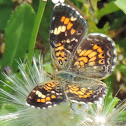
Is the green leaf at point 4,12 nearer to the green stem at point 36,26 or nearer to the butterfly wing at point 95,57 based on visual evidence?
the green stem at point 36,26

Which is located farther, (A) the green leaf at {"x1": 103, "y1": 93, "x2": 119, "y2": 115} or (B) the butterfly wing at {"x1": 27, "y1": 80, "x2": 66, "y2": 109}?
(A) the green leaf at {"x1": 103, "y1": 93, "x2": 119, "y2": 115}

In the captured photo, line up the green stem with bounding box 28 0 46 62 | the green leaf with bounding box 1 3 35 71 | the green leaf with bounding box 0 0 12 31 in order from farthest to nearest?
the green leaf with bounding box 0 0 12 31
the green leaf with bounding box 1 3 35 71
the green stem with bounding box 28 0 46 62

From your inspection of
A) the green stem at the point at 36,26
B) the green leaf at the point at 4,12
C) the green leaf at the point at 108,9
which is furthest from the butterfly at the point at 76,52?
the green leaf at the point at 4,12

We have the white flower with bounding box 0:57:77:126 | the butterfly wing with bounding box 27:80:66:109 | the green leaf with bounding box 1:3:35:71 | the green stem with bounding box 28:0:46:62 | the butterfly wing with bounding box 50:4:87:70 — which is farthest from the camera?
the green leaf with bounding box 1:3:35:71

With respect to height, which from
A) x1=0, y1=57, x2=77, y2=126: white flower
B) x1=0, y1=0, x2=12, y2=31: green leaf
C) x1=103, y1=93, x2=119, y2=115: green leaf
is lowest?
x1=103, y1=93, x2=119, y2=115: green leaf

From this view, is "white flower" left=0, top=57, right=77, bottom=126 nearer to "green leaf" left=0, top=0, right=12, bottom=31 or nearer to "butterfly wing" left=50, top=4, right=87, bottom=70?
"butterfly wing" left=50, top=4, right=87, bottom=70

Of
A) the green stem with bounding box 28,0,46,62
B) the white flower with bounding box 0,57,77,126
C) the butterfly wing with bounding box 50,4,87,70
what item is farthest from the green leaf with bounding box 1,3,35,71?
the butterfly wing with bounding box 50,4,87,70
